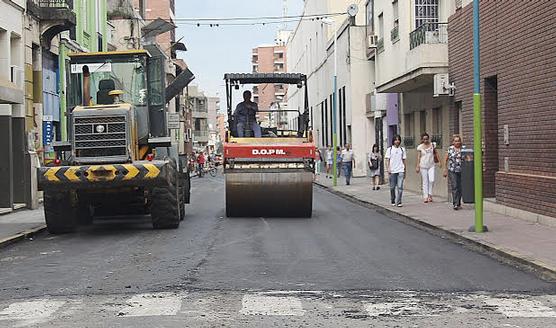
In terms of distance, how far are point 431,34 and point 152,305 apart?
15.6 meters

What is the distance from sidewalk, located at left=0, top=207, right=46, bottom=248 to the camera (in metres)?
14.3

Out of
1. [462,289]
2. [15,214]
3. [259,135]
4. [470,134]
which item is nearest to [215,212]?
[259,135]

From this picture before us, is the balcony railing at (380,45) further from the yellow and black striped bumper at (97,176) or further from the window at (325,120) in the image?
the window at (325,120)

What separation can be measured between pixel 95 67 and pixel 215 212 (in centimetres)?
555

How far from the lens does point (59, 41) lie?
2575 centimetres

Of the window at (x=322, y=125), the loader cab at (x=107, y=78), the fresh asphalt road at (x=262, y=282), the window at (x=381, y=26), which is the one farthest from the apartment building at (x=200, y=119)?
the fresh asphalt road at (x=262, y=282)

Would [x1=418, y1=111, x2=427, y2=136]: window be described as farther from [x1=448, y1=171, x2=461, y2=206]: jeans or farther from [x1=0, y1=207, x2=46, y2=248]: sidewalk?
[x1=0, y1=207, x2=46, y2=248]: sidewalk

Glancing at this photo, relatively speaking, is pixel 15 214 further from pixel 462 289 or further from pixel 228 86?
pixel 462 289

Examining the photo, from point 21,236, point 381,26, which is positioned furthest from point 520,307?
point 381,26

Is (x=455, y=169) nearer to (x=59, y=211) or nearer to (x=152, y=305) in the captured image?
(x=59, y=211)

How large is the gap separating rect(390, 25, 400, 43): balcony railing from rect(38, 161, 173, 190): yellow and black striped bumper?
42.7ft

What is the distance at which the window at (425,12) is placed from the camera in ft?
76.1

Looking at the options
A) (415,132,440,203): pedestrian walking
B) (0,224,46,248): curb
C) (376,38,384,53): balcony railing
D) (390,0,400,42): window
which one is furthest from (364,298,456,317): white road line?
(376,38,384,53): balcony railing

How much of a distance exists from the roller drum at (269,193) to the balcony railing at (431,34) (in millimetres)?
6811
